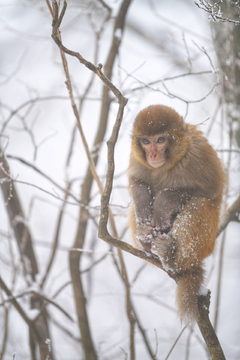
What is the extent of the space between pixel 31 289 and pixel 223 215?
216 centimetres

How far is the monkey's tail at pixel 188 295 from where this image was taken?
223cm

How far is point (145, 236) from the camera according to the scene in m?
2.82

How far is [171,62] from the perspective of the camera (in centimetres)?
510

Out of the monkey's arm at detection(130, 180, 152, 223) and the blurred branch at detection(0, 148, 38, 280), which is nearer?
the monkey's arm at detection(130, 180, 152, 223)

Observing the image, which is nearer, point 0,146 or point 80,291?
point 0,146

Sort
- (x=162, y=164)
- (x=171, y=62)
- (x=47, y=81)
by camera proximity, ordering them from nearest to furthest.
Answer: (x=162, y=164), (x=171, y=62), (x=47, y=81)

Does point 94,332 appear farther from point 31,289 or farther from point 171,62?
point 171,62

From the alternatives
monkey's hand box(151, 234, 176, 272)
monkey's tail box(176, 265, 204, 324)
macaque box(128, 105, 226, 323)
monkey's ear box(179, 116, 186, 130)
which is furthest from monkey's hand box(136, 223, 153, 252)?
monkey's ear box(179, 116, 186, 130)

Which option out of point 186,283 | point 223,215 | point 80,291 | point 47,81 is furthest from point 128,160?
point 47,81

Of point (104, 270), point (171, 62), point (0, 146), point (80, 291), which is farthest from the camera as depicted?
point (104, 270)

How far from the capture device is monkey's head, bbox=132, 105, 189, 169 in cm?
266

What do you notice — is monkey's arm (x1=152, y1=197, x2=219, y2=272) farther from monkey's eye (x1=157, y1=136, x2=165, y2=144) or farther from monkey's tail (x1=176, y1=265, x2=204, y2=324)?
monkey's eye (x1=157, y1=136, x2=165, y2=144)

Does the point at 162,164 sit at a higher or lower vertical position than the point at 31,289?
higher

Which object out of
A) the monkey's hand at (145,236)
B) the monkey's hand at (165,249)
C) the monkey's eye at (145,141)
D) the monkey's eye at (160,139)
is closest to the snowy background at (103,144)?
the monkey's eye at (145,141)
